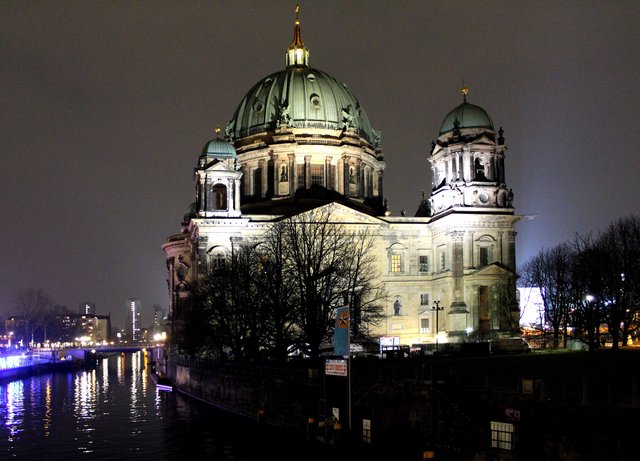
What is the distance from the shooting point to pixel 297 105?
119 meters

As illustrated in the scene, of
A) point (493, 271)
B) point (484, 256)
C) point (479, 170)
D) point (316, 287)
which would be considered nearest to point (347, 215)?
point (479, 170)

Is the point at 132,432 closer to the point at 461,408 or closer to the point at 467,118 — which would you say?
the point at 461,408

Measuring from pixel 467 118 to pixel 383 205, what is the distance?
852 inches

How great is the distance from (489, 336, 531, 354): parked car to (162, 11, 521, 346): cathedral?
18.6ft

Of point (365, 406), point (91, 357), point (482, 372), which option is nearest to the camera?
point (482, 372)

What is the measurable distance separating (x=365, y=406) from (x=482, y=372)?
800cm

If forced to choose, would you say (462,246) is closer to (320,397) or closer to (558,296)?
(558,296)

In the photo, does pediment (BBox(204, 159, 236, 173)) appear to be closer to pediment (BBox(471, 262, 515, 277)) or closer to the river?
the river

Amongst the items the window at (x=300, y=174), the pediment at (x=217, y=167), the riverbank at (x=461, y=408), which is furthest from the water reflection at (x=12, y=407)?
the window at (x=300, y=174)

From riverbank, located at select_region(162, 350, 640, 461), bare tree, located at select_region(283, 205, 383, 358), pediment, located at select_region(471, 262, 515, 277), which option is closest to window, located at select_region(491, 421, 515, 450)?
riverbank, located at select_region(162, 350, 640, 461)

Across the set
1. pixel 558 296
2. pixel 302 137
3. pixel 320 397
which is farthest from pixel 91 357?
pixel 320 397

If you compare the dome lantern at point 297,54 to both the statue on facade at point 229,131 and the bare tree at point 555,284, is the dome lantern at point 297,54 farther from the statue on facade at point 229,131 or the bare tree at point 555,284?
the bare tree at point 555,284

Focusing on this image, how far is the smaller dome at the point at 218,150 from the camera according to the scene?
104 m

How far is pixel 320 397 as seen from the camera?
49219mm
